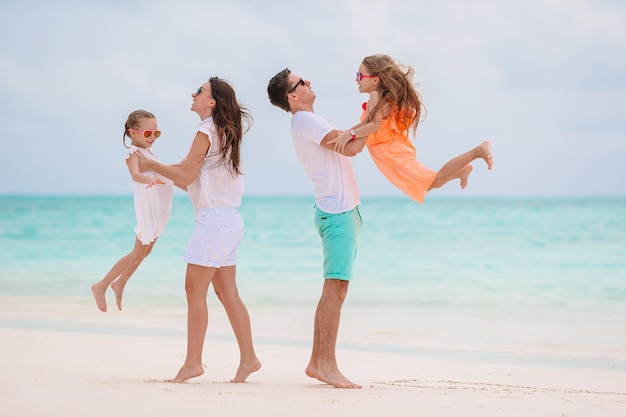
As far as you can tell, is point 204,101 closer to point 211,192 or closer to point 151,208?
point 211,192

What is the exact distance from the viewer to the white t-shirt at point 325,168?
485 cm

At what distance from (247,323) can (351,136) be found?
4.21 ft

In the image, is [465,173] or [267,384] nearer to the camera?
[465,173]

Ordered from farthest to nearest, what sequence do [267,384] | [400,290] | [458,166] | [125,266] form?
1. [400,290]
2. [125,266]
3. [267,384]
4. [458,166]

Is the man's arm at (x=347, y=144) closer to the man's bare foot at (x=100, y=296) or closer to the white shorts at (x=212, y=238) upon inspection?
Result: the white shorts at (x=212, y=238)

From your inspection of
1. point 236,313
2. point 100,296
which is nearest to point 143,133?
point 100,296

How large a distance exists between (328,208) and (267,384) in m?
1.14

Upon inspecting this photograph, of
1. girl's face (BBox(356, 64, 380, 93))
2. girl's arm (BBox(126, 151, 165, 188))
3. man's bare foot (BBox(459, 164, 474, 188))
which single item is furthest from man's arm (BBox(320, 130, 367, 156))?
girl's arm (BBox(126, 151, 165, 188))

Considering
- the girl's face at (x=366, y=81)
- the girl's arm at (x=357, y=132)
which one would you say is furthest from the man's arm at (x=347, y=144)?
the girl's face at (x=366, y=81)

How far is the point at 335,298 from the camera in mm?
4879

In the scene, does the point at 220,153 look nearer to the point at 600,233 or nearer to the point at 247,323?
the point at 247,323

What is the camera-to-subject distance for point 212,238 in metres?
4.74

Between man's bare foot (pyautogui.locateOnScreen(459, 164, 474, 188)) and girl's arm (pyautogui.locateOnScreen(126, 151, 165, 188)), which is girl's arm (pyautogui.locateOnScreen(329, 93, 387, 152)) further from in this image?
girl's arm (pyautogui.locateOnScreen(126, 151, 165, 188))

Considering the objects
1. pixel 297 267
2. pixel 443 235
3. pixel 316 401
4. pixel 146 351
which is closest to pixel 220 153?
pixel 316 401
